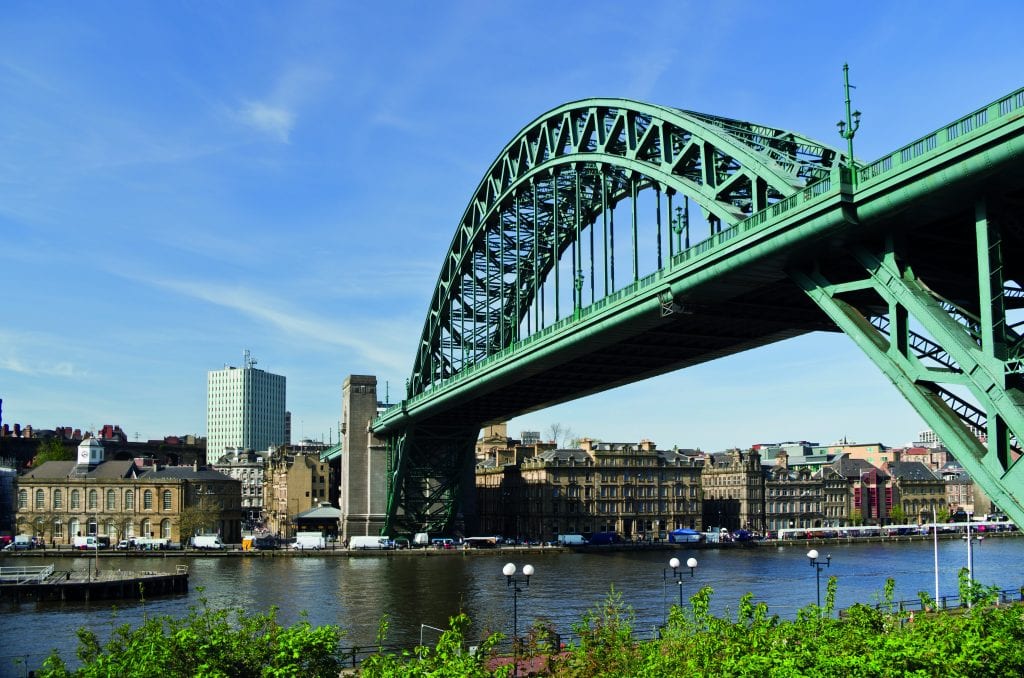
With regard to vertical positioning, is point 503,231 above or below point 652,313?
above

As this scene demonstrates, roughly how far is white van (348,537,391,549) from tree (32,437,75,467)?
76576mm

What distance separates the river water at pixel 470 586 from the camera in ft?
180

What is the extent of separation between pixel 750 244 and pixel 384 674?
27.4 metres

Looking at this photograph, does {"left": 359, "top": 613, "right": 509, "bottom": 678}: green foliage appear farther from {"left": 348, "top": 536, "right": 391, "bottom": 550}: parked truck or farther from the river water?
{"left": 348, "top": 536, "right": 391, "bottom": 550}: parked truck

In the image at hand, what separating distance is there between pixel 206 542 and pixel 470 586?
4871 centimetres

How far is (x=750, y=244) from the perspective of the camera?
4188 cm

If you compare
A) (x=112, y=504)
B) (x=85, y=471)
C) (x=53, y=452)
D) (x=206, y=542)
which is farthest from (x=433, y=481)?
(x=53, y=452)

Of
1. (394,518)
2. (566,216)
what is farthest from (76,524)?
(566,216)

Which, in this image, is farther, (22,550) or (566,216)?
(22,550)

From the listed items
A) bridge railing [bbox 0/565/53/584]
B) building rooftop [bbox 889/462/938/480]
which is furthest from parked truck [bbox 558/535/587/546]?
building rooftop [bbox 889/462/938/480]

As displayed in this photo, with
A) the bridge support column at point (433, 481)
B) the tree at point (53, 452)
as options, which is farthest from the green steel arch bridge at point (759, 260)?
the tree at point (53, 452)

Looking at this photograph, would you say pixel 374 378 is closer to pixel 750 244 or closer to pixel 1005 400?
pixel 750 244

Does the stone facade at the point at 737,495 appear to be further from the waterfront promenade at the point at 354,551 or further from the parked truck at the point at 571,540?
the parked truck at the point at 571,540

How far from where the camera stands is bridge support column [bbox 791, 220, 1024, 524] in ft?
97.0
